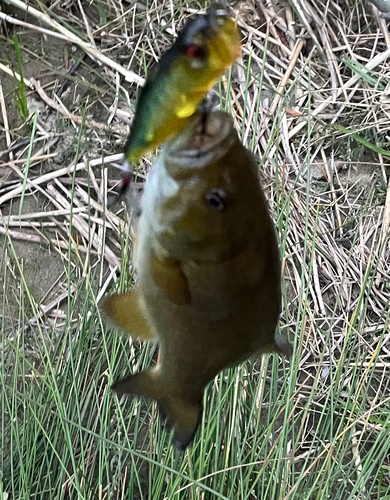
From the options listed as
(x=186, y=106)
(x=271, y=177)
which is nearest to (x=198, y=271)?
(x=186, y=106)

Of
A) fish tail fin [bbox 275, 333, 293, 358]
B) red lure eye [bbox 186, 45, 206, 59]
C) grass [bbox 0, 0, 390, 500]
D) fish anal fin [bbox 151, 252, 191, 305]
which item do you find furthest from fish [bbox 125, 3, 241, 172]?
grass [bbox 0, 0, 390, 500]

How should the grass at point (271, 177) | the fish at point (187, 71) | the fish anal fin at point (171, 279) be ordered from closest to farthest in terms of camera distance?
the fish at point (187, 71)
the fish anal fin at point (171, 279)
the grass at point (271, 177)

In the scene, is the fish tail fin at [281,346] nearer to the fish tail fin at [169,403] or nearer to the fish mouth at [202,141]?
the fish tail fin at [169,403]

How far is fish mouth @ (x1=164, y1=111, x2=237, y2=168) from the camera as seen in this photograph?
0.47m

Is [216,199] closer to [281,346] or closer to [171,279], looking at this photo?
[171,279]

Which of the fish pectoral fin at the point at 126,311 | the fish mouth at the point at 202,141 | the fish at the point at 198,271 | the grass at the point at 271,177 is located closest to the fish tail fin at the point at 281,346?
the fish at the point at 198,271

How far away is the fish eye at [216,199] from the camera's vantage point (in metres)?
0.49

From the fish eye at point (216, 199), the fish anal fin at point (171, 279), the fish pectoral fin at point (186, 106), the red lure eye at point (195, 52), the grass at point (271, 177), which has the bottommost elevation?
the grass at point (271, 177)

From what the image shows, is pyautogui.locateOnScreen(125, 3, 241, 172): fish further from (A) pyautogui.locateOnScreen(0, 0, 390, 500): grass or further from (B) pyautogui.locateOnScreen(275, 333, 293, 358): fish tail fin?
(A) pyautogui.locateOnScreen(0, 0, 390, 500): grass

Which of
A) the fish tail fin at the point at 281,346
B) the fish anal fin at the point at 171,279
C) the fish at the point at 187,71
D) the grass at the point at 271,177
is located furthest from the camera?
the grass at the point at 271,177

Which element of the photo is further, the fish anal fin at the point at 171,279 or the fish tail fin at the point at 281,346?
the fish tail fin at the point at 281,346

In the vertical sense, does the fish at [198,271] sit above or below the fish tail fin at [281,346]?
above

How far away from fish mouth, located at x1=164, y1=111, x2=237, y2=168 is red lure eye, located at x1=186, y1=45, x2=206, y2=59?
0.04 meters

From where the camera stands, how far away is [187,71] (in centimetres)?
45
